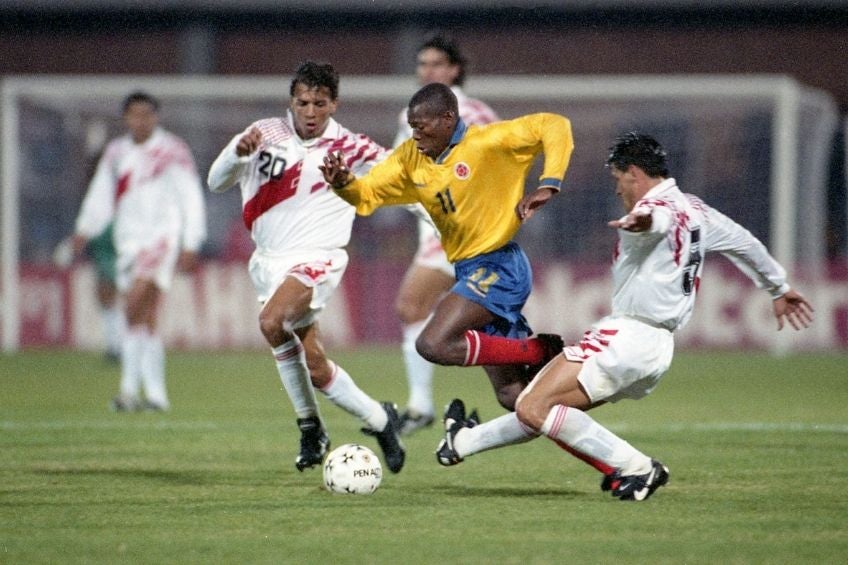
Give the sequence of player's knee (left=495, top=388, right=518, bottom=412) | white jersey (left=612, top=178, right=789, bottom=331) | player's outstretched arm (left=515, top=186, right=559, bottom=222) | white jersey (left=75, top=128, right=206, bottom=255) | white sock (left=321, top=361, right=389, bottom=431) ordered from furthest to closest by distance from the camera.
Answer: white jersey (left=75, top=128, right=206, bottom=255) → white sock (left=321, top=361, right=389, bottom=431) → player's knee (left=495, top=388, right=518, bottom=412) → player's outstretched arm (left=515, top=186, right=559, bottom=222) → white jersey (left=612, top=178, right=789, bottom=331)

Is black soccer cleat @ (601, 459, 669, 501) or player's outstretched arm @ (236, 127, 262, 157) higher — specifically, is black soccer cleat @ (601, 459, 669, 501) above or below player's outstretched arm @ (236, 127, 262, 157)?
below

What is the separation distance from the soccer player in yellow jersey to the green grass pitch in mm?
698

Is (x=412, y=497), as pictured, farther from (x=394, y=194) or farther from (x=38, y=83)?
(x=38, y=83)

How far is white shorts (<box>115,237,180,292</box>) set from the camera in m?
12.2

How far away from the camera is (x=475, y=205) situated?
7676 millimetres

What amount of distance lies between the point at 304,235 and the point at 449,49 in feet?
8.04

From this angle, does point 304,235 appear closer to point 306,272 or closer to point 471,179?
point 306,272

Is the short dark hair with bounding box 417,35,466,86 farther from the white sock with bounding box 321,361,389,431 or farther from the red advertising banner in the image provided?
the red advertising banner

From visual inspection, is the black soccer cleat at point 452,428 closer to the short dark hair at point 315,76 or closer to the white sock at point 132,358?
the short dark hair at point 315,76

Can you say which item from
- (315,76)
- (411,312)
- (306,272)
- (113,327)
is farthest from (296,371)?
Result: (113,327)

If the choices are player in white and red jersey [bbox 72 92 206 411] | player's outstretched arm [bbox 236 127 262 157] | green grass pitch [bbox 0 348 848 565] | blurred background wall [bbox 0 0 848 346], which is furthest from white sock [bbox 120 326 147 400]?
blurred background wall [bbox 0 0 848 346]

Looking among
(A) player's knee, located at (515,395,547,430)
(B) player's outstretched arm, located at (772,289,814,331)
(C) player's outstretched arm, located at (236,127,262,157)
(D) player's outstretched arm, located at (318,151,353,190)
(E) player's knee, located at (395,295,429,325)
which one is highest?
(C) player's outstretched arm, located at (236,127,262,157)

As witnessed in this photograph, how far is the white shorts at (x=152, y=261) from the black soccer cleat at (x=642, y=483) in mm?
6150

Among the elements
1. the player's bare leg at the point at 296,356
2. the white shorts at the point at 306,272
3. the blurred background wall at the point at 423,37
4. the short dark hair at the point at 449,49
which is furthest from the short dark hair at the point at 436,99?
the blurred background wall at the point at 423,37
